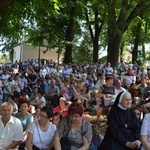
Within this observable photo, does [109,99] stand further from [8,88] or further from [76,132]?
[8,88]

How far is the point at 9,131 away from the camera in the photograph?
470 centimetres

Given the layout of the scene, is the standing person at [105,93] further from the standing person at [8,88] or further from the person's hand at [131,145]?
the standing person at [8,88]

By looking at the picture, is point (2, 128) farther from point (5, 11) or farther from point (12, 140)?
point (5, 11)

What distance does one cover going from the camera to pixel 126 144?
465 centimetres

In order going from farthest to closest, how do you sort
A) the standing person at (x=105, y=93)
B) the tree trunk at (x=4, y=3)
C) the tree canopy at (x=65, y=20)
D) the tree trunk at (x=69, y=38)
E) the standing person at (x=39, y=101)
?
the tree trunk at (x=69, y=38)
the tree canopy at (x=65, y=20)
the standing person at (x=39, y=101)
the tree trunk at (x=4, y=3)
the standing person at (x=105, y=93)

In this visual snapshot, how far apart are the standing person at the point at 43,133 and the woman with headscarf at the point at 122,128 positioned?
859 millimetres

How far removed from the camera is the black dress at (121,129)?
15.4 ft

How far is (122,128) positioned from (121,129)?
0.02 metres

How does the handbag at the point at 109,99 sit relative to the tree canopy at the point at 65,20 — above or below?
below

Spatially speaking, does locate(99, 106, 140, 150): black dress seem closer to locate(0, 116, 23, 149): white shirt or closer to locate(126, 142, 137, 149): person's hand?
locate(126, 142, 137, 149): person's hand

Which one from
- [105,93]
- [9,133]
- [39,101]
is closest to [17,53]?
[39,101]

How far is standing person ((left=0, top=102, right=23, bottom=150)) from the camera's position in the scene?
15.4ft

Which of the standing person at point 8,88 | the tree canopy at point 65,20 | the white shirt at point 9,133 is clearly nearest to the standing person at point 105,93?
the tree canopy at point 65,20

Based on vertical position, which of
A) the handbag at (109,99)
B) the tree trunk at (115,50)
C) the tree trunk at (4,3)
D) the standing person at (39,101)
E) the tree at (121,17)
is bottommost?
the standing person at (39,101)
